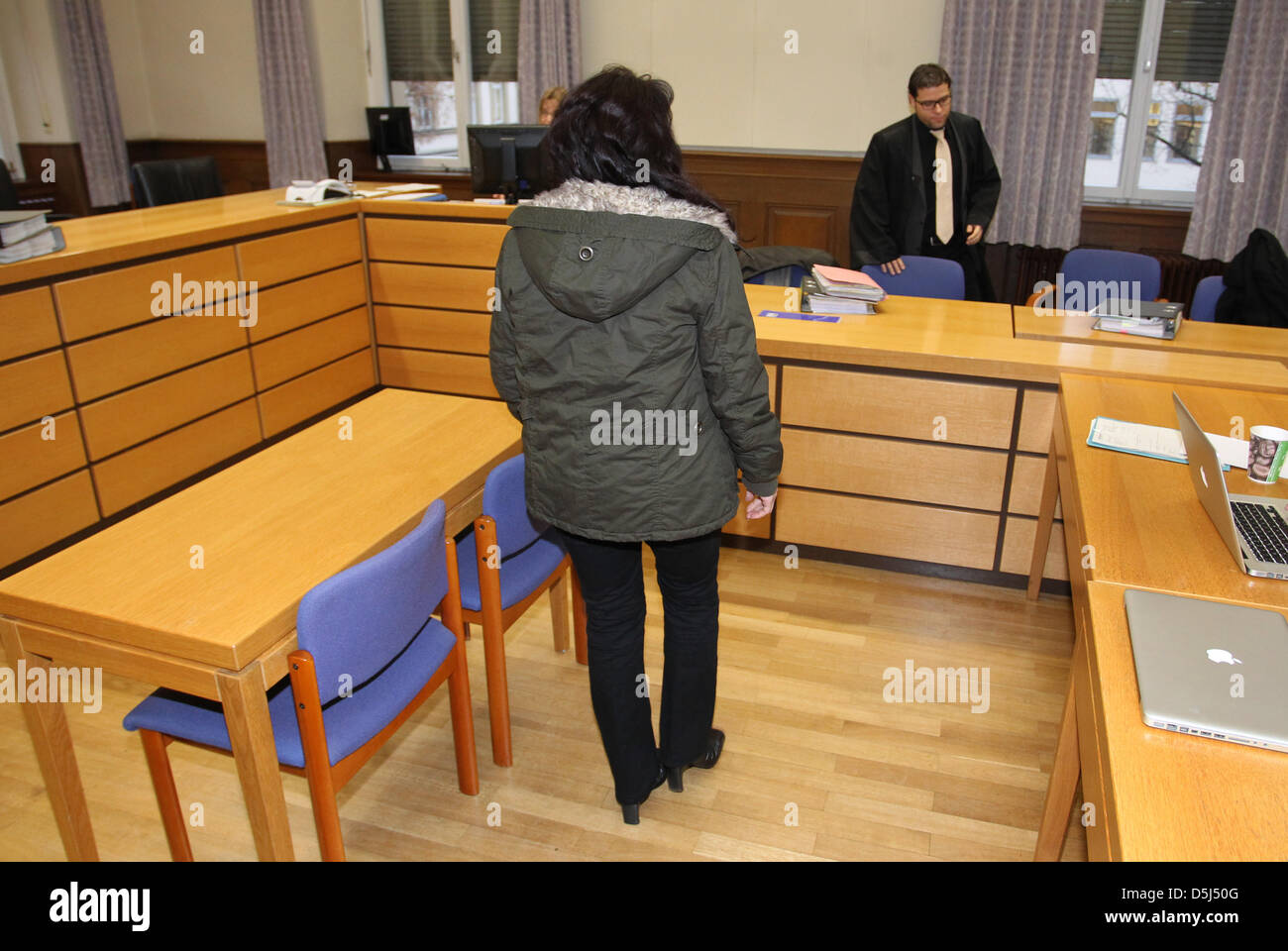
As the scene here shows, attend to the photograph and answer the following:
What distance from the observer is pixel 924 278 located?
159 inches

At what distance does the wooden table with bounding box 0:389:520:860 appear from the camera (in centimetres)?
165

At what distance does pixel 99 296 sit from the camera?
343 centimetres

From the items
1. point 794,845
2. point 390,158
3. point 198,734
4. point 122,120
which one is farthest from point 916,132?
point 122,120

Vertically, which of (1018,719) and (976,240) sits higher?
(976,240)

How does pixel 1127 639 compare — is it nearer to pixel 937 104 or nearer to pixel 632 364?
pixel 632 364

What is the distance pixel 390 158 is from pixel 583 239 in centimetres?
584

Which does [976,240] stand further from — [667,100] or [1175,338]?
[667,100]

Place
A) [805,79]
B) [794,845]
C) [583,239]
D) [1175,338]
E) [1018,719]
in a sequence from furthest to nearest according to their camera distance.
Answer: [805,79] → [1175,338] → [1018,719] → [794,845] → [583,239]

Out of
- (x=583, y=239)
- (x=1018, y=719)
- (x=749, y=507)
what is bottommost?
(x=1018, y=719)

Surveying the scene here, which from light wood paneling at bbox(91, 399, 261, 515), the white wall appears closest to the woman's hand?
light wood paneling at bbox(91, 399, 261, 515)

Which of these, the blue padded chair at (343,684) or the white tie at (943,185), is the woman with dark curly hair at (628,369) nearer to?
the blue padded chair at (343,684)

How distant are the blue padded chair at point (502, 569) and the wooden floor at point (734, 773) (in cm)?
22

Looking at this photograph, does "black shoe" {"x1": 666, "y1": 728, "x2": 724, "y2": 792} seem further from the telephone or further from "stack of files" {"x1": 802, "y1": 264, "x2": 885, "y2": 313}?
the telephone

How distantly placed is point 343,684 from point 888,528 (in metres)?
2.09
